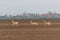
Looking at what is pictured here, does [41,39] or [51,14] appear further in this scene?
[51,14]

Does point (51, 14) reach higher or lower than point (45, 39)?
lower

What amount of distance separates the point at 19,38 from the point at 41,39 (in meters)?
2.08

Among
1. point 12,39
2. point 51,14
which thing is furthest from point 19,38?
point 51,14

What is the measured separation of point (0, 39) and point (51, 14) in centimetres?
16694

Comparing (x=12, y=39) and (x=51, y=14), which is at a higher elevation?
(x=12, y=39)

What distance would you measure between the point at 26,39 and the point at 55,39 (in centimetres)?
253

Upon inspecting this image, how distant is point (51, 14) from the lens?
19162cm

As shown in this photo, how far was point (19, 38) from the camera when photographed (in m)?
26.2

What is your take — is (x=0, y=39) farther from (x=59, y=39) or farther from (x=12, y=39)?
(x=59, y=39)

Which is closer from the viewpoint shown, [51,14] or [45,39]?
[45,39]

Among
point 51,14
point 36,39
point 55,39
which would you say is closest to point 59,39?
point 55,39

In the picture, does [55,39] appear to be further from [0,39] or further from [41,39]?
[0,39]

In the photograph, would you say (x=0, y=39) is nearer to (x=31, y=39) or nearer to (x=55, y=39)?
(x=31, y=39)

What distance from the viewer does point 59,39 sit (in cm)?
2475
